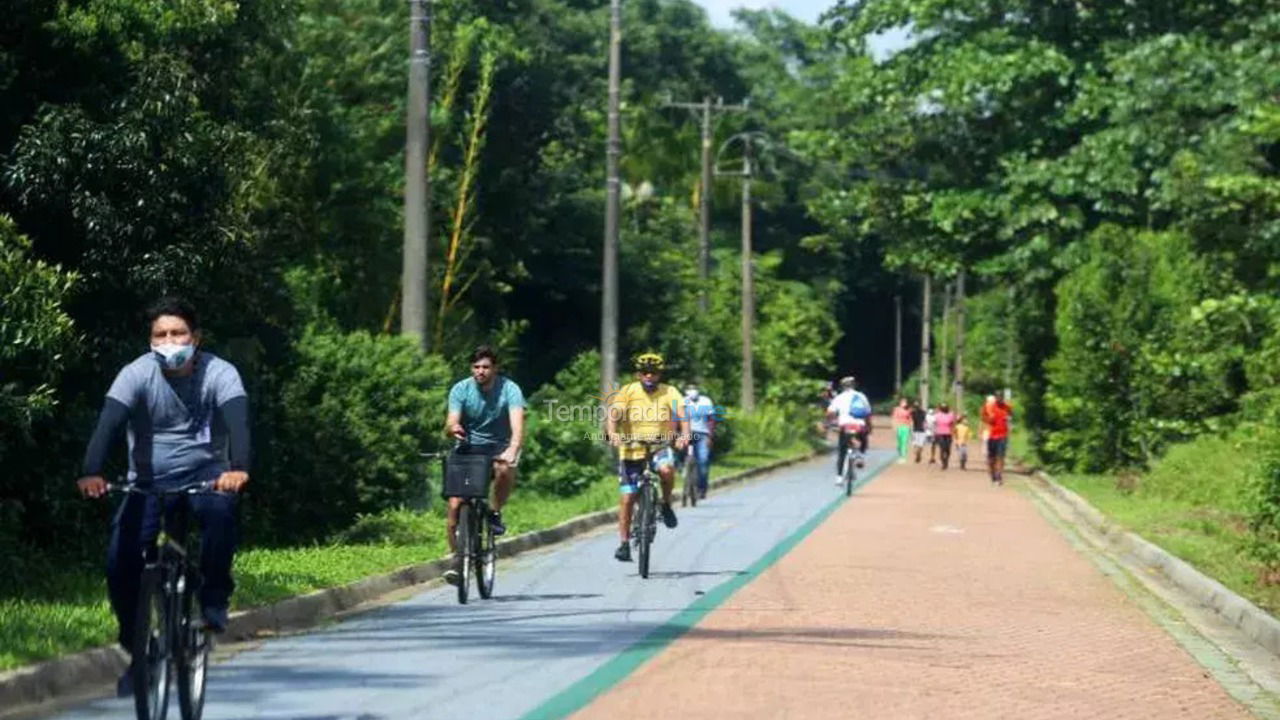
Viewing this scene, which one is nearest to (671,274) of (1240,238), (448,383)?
(1240,238)

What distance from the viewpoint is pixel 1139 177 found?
4291cm

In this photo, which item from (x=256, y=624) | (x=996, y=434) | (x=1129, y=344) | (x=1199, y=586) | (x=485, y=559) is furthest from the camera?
(x=996, y=434)

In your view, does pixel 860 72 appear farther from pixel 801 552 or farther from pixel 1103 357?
pixel 801 552

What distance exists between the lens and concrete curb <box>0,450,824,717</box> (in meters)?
10.5

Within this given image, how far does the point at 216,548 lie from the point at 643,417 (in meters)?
9.82

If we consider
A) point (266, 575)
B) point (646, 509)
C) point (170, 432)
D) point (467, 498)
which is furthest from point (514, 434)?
point (170, 432)

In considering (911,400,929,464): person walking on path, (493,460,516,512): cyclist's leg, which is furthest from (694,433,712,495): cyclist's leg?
(911,400,929,464): person walking on path

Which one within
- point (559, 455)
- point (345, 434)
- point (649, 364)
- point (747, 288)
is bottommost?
point (559, 455)

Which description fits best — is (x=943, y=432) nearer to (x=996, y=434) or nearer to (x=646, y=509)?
(x=996, y=434)

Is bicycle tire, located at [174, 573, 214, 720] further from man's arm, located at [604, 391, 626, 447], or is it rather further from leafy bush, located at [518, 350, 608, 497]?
leafy bush, located at [518, 350, 608, 497]

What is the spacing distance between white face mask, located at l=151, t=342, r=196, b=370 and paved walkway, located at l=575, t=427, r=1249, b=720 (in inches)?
98.3

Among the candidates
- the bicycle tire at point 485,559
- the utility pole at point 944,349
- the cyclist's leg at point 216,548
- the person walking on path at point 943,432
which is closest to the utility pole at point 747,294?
the person walking on path at point 943,432

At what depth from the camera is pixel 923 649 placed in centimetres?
1350

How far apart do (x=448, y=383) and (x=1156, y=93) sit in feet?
71.5
